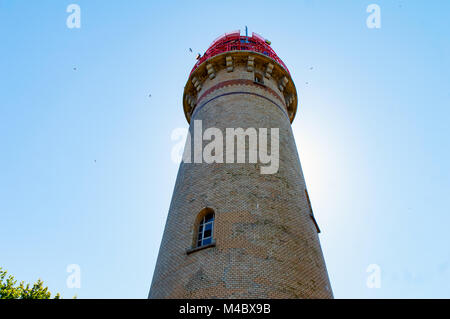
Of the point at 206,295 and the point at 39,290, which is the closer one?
the point at 206,295

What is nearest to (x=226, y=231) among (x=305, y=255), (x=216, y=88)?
(x=305, y=255)

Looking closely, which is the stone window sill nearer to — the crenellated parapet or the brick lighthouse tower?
the brick lighthouse tower

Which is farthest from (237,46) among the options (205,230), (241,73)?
(205,230)

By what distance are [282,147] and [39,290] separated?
15.1 m

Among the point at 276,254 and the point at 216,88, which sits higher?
the point at 216,88

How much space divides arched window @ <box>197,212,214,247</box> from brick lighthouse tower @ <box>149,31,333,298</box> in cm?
3

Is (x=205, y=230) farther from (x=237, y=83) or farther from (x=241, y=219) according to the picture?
(x=237, y=83)

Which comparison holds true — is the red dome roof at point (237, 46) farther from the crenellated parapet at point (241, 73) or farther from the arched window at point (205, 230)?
the arched window at point (205, 230)

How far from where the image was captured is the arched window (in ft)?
32.3

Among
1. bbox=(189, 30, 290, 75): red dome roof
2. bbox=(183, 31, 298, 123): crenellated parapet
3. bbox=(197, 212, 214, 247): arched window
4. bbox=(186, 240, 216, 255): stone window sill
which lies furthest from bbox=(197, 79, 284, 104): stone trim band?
bbox=(186, 240, 216, 255): stone window sill

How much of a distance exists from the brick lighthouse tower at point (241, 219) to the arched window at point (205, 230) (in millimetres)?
30
